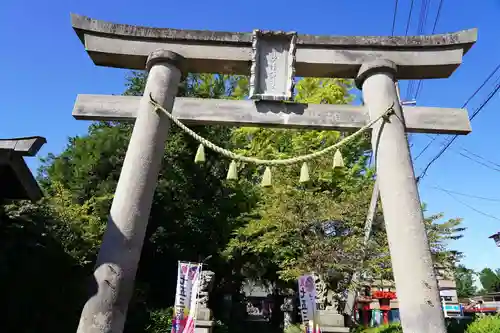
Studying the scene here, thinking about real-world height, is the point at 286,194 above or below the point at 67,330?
above

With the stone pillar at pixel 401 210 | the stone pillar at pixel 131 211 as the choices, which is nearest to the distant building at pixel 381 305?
the stone pillar at pixel 401 210

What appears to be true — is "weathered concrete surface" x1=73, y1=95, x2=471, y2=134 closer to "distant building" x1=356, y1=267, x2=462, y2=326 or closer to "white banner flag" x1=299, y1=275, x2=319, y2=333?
"white banner flag" x1=299, y1=275, x2=319, y2=333

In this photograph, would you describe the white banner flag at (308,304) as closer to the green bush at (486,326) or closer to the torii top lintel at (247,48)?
the green bush at (486,326)

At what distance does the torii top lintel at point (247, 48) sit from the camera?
5211 mm

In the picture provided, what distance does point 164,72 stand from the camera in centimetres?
507

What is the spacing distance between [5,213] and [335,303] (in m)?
10.3

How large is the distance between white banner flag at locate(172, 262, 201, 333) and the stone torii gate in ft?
22.2

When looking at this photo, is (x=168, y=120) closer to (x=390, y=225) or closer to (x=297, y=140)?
(x=390, y=225)

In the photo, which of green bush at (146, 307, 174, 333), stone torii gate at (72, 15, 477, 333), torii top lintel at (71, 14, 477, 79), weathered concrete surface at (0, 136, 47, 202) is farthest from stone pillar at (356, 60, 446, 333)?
green bush at (146, 307, 174, 333)

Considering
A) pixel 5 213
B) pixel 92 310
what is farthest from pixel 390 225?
pixel 5 213

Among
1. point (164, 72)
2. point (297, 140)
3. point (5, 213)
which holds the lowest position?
point (5, 213)

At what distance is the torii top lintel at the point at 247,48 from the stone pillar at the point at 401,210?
1.04 ft

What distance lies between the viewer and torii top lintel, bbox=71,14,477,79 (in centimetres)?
521

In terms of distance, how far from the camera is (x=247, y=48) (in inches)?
208
